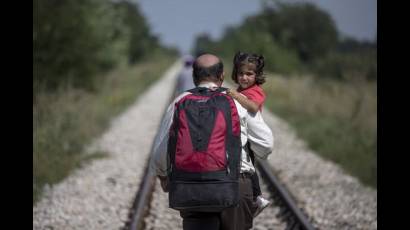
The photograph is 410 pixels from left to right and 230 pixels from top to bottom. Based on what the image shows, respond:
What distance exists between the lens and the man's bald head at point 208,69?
3.53m

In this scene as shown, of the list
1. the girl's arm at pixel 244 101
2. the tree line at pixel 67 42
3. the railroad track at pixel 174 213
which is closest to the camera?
the girl's arm at pixel 244 101

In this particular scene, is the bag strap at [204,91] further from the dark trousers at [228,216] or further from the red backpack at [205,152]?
the dark trousers at [228,216]

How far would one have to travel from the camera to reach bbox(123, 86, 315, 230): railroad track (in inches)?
253

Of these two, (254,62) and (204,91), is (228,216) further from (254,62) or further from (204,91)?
(254,62)

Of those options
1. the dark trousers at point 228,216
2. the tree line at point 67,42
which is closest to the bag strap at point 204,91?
the dark trousers at point 228,216

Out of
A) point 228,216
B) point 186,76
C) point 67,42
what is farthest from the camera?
point 67,42

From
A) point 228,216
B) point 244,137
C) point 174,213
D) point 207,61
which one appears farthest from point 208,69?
point 174,213

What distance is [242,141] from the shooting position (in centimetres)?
355

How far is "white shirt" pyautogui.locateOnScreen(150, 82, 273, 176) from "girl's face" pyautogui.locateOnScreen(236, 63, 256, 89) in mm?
198

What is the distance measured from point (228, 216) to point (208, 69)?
94 centimetres

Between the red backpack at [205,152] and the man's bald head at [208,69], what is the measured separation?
120mm

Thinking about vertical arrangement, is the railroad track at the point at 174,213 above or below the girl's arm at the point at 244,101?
below
